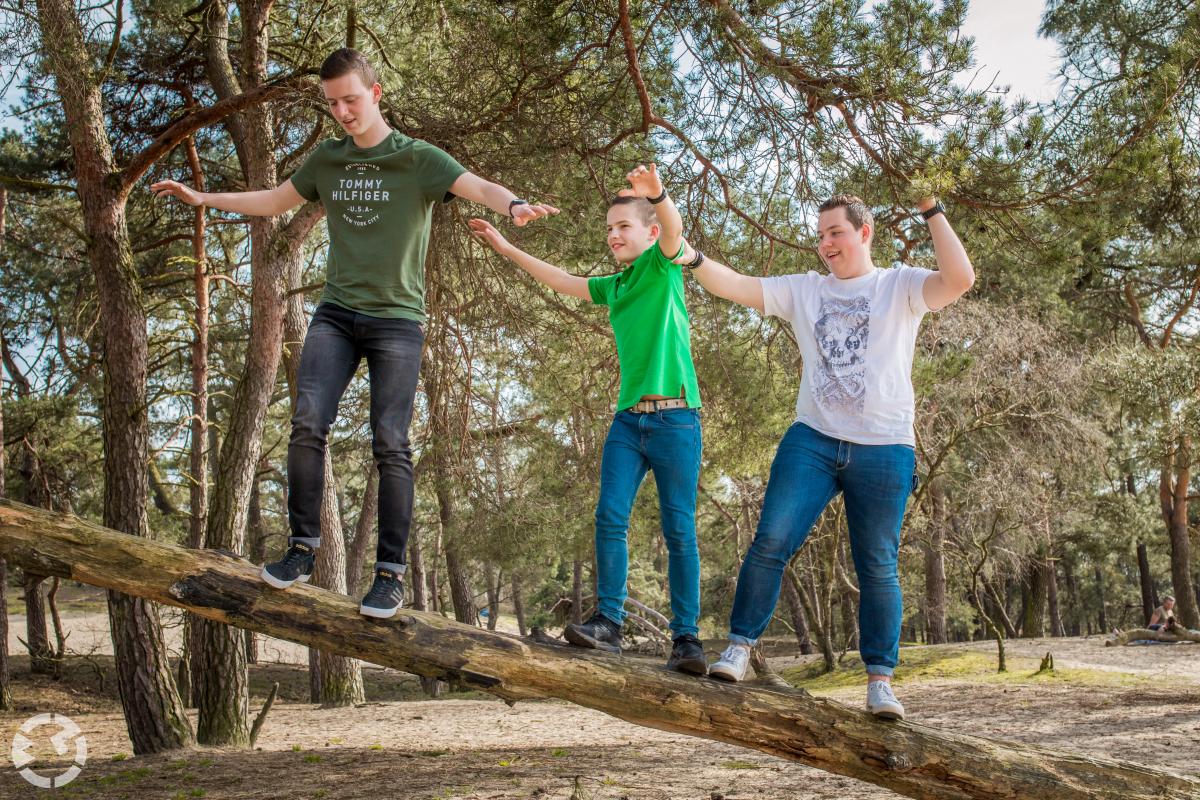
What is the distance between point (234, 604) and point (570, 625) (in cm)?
128

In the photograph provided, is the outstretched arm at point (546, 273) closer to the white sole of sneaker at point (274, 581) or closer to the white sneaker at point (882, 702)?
the white sole of sneaker at point (274, 581)

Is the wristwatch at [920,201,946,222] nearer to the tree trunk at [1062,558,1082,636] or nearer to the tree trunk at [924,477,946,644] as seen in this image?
the tree trunk at [924,477,946,644]

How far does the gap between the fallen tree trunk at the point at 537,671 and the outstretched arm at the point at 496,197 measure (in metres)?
1.58

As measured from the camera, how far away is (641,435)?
3.66 meters

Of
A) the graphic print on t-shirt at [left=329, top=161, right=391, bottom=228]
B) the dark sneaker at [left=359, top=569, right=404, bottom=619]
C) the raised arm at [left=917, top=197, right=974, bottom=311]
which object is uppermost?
the graphic print on t-shirt at [left=329, top=161, right=391, bottom=228]

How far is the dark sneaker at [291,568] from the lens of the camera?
11.5 feet

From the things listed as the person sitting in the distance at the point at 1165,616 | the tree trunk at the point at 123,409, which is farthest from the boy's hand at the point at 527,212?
the person sitting in the distance at the point at 1165,616

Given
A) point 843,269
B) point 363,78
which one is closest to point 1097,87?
point 843,269

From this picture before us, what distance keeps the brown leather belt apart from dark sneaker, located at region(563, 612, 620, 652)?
0.85 metres

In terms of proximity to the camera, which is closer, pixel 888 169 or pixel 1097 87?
pixel 888 169

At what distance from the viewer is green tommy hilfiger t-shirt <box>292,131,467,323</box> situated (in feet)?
12.0

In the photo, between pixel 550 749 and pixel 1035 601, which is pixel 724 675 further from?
pixel 1035 601

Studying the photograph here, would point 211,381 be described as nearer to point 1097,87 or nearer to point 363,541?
point 363,541

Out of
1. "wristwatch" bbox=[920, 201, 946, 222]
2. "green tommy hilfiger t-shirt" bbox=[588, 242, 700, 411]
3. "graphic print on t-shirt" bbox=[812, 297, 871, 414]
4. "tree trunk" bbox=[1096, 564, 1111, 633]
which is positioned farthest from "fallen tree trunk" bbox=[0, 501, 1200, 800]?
"tree trunk" bbox=[1096, 564, 1111, 633]
